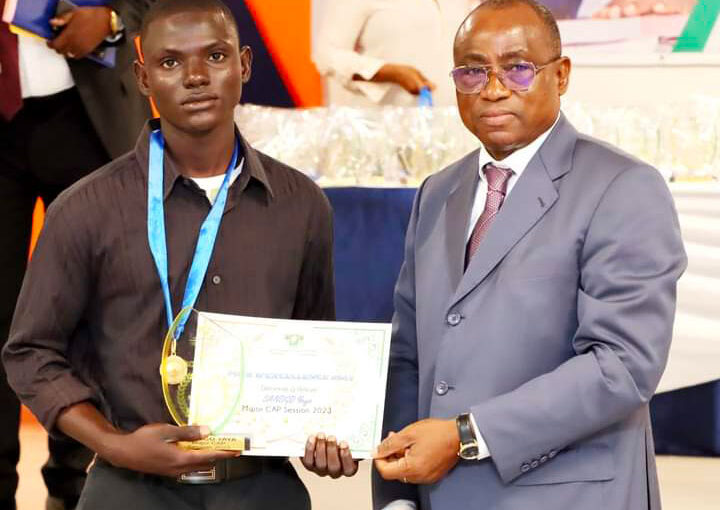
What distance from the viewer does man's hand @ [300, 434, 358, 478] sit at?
1.88 metres

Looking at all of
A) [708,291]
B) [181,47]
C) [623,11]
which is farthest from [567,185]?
[623,11]

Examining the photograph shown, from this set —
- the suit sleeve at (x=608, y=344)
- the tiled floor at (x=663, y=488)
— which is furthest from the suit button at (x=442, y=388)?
the tiled floor at (x=663, y=488)

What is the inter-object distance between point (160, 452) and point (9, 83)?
4.30ft

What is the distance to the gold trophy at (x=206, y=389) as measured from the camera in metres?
1.89

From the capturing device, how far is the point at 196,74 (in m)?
2.05

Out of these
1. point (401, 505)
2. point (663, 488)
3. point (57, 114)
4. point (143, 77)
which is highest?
point (143, 77)

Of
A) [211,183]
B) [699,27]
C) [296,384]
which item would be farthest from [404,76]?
[296,384]

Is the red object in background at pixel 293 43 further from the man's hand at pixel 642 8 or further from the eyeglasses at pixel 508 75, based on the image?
the eyeglasses at pixel 508 75

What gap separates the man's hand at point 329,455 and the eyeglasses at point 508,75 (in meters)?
0.61

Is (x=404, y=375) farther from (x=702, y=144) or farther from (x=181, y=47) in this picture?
(x=702, y=144)

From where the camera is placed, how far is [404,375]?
6.81 feet

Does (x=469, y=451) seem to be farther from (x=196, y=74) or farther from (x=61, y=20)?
(x=61, y=20)

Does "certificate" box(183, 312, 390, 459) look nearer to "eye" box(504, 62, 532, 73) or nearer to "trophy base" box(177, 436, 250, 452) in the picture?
"trophy base" box(177, 436, 250, 452)

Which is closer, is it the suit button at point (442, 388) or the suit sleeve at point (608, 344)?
the suit sleeve at point (608, 344)
